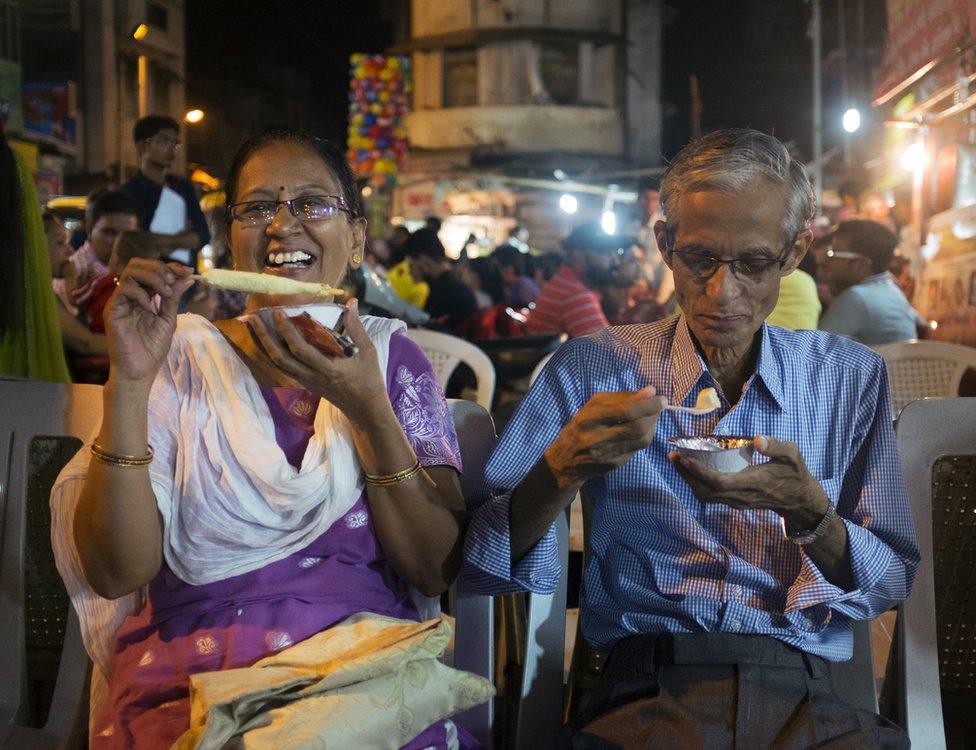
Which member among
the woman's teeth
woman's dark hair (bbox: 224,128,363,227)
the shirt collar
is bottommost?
the shirt collar

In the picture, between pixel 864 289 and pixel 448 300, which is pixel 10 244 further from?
pixel 448 300

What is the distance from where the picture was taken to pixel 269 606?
213cm

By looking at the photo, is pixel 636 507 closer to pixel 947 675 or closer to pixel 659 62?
pixel 947 675

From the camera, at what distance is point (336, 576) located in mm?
2184

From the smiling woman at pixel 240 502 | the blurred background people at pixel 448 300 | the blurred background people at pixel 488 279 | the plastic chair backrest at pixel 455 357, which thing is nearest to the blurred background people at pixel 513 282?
the blurred background people at pixel 488 279

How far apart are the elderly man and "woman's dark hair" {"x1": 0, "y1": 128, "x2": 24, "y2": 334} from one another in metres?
2.31

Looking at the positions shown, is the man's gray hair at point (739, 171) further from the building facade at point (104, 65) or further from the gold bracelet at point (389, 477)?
the building facade at point (104, 65)

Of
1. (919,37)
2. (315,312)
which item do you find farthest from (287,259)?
(919,37)

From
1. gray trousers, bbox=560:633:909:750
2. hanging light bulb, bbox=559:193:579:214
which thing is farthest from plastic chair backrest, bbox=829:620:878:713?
hanging light bulb, bbox=559:193:579:214

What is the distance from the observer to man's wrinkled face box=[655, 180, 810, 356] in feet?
7.19

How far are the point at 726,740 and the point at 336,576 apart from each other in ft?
2.88

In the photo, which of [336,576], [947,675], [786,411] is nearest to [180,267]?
[336,576]

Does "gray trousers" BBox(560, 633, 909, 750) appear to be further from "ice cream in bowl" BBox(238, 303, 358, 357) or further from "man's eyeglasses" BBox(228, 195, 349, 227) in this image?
"man's eyeglasses" BBox(228, 195, 349, 227)

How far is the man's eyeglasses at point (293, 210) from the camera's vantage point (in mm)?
2420
